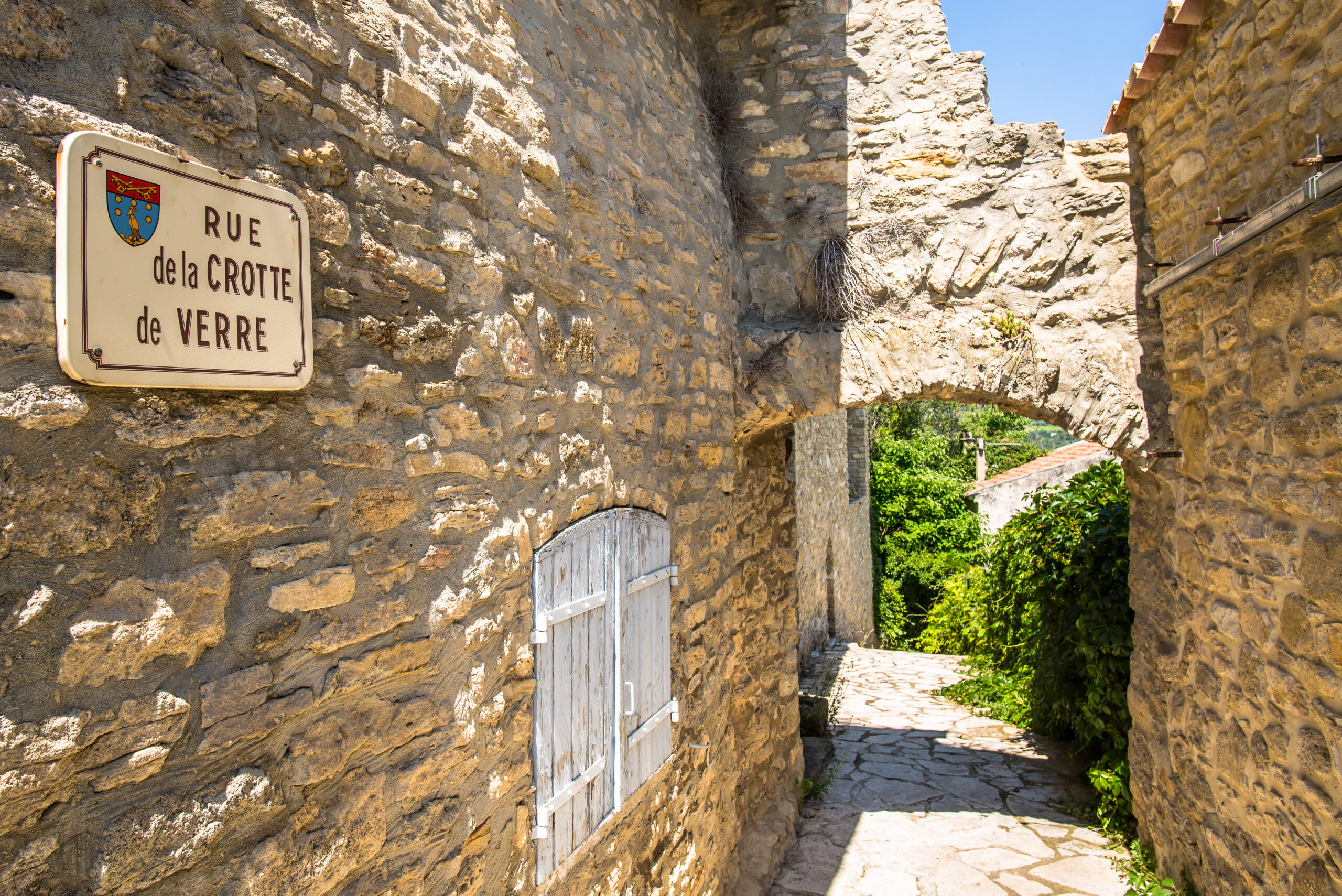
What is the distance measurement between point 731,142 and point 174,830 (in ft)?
13.3

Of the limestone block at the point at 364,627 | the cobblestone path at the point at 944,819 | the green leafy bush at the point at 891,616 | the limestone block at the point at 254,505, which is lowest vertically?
the green leafy bush at the point at 891,616

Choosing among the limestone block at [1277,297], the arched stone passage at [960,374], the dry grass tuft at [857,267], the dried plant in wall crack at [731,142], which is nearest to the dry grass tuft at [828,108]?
the dried plant in wall crack at [731,142]

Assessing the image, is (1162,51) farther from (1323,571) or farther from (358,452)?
(358,452)

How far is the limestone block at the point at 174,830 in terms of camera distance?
1.16 m

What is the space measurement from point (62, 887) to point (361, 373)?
0.97 meters

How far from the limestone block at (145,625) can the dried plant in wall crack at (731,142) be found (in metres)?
3.52

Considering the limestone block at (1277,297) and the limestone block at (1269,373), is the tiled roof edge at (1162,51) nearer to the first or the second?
the limestone block at (1277,297)

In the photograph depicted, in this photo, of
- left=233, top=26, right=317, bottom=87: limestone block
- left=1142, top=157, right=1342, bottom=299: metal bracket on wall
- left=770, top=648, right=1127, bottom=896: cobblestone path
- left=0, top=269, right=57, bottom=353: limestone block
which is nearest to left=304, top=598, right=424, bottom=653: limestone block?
left=0, top=269, right=57, bottom=353: limestone block

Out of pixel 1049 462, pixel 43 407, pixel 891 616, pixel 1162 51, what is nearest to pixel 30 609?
pixel 43 407

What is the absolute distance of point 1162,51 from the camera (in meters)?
3.22

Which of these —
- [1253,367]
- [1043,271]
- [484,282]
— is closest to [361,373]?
[484,282]

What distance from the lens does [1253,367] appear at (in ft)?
9.20

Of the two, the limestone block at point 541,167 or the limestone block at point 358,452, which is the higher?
the limestone block at point 541,167

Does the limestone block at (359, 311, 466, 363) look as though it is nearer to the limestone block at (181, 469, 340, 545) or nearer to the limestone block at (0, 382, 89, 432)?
the limestone block at (181, 469, 340, 545)
